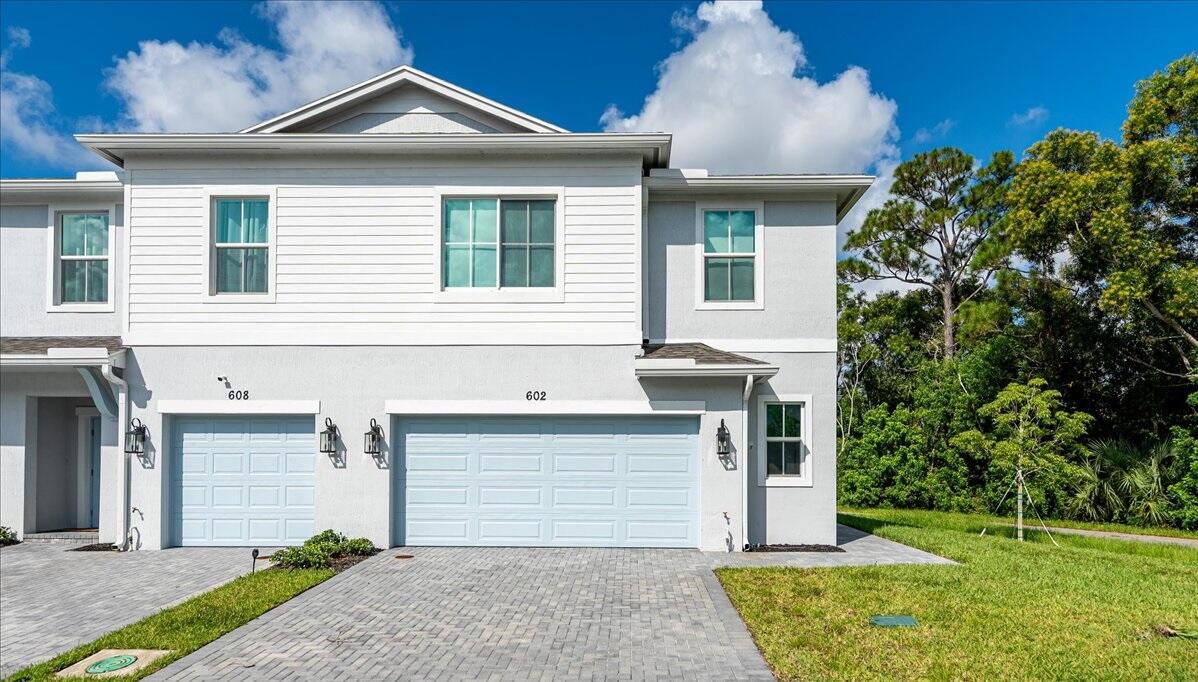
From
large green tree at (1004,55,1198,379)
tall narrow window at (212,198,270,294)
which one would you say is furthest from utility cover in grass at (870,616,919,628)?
large green tree at (1004,55,1198,379)

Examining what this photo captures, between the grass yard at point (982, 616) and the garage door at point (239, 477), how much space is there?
264 inches

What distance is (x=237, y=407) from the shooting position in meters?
11.4

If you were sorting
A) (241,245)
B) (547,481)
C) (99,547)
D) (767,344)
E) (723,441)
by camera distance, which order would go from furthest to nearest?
(767,344)
(241,245)
(547,481)
(99,547)
(723,441)

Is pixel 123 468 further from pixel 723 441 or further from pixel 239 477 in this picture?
pixel 723 441

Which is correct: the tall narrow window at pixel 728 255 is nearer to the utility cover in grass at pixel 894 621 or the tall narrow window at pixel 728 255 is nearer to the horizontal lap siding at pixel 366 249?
the horizontal lap siding at pixel 366 249

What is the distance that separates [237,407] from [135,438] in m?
1.54

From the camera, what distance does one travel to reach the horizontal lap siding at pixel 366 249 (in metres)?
11.4

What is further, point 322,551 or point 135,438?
point 135,438

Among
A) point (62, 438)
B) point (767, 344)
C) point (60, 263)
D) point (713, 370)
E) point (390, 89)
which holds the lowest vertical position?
point (62, 438)

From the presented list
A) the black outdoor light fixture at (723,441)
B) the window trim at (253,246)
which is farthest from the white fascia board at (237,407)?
the black outdoor light fixture at (723,441)

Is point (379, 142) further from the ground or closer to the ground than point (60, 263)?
further from the ground

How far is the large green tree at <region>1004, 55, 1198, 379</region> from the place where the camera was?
615 inches

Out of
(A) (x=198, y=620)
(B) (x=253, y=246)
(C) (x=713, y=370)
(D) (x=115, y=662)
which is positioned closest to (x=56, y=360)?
(B) (x=253, y=246)

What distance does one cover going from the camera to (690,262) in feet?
39.6
